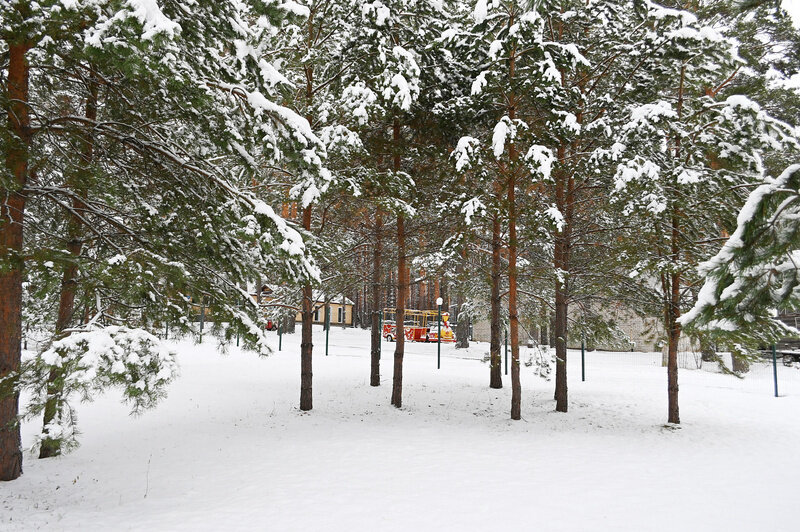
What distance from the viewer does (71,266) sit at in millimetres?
6000

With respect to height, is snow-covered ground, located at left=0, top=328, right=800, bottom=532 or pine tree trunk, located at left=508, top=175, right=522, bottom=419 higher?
pine tree trunk, located at left=508, top=175, right=522, bottom=419

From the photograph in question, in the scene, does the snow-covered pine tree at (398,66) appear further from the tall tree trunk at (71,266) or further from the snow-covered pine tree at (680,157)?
the tall tree trunk at (71,266)

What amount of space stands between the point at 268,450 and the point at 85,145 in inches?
210

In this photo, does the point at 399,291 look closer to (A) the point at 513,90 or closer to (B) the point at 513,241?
(B) the point at 513,241

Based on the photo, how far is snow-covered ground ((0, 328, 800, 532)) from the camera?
17.7ft

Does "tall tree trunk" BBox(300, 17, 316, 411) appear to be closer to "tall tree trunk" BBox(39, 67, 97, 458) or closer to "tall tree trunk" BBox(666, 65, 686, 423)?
"tall tree trunk" BBox(39, 67, 97, 458)

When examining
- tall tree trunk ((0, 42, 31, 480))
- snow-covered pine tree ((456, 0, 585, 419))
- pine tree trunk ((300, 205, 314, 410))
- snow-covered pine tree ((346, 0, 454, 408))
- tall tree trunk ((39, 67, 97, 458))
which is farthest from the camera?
pine tree trunk ((300, 205, 314, 410))

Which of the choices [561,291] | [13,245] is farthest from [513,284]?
[13,245]

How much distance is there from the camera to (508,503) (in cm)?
585

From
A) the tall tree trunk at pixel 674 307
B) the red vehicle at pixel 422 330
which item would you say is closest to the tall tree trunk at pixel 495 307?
the tall tree trunk at pixel 674 307

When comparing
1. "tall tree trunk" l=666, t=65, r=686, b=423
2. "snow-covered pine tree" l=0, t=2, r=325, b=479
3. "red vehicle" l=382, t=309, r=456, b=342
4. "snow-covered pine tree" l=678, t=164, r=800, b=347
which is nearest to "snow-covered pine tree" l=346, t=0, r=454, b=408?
"snow-covered pine tree" l=0, t=2, r=325, b=479

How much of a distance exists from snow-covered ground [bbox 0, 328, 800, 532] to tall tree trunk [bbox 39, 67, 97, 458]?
3.26ft

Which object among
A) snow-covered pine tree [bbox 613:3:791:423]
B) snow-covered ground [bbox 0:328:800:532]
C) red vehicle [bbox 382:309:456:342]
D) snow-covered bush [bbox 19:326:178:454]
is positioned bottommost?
snow-covered ground [bbox 0:328:800:532]

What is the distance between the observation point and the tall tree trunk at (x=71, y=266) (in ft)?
15.8
